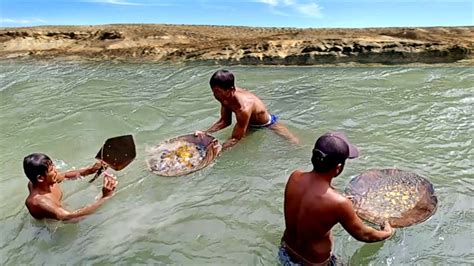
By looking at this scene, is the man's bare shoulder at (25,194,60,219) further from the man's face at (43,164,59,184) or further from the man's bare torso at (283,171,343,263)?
the man's bare torso at (283,171,343,263)

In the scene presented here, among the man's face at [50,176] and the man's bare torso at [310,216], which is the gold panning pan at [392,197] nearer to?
the man's bare torso at [310,216]

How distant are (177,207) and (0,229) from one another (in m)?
1.60

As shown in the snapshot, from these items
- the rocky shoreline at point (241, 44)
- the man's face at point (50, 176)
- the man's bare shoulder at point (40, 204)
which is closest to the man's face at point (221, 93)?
the man's face at point (50, 176)

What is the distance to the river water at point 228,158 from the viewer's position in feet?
13.3

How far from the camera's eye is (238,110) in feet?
17.3

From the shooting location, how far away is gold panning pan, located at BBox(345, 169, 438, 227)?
12.8ft

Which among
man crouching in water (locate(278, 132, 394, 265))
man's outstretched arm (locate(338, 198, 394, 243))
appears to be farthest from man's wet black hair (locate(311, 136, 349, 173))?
man's outstretched arm (locate(338, 198, 394, 243))

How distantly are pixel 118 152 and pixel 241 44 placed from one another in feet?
22.7

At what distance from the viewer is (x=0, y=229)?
4566 millimetres

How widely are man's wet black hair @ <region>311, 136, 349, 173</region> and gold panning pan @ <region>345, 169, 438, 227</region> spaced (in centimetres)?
120

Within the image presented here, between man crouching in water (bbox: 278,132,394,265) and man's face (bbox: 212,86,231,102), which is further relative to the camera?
man's face (bbox: 212,86,231,102)

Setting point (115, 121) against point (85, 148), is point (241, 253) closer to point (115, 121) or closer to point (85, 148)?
point (85, 148)

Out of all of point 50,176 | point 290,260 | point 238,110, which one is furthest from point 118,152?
point 290,260

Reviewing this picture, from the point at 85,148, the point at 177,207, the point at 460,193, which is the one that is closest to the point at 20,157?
the point at 85,148
